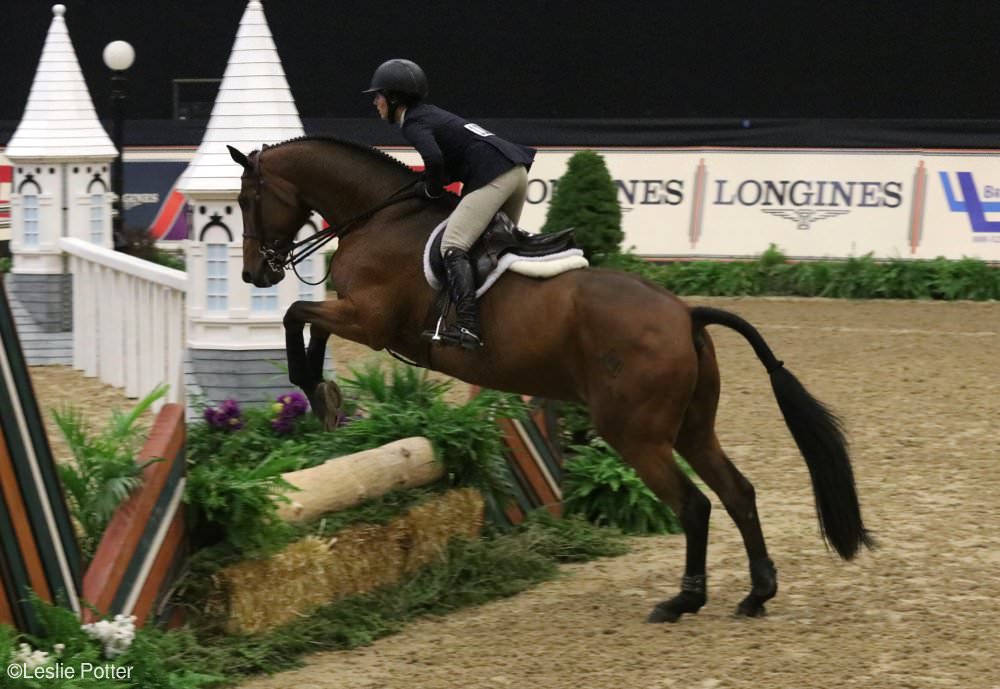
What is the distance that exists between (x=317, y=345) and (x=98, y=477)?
5.24 feet

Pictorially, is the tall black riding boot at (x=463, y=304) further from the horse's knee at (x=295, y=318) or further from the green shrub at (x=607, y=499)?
the green shrub at (x=607, y=499)

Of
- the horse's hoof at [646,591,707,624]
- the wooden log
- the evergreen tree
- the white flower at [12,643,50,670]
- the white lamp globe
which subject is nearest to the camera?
the white flower at [12,643,50,670]

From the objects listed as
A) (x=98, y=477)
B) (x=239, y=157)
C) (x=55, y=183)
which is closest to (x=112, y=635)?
(x=98, y=477)

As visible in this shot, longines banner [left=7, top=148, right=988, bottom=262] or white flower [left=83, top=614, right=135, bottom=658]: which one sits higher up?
longines banner [left=7, top=148, right=988, bottom=262]

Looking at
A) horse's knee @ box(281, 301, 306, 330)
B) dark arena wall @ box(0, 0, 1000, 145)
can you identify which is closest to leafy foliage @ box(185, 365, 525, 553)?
horse's knee @ box(281, 301, 306, 330)

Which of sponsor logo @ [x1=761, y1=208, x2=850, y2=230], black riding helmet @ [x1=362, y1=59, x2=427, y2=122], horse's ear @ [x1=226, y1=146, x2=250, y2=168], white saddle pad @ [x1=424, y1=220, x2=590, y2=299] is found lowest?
white saddle pad @ [x1=424, y1=220, x2=590, y2=299]

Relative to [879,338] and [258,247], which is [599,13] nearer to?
[879,338]

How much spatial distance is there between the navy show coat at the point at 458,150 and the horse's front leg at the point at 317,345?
0.72 metres

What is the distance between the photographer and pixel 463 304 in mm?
6500

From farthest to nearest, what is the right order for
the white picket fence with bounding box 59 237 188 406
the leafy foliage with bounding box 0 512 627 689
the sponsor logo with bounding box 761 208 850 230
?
the sponsor logo with bounding box 761 208 850 230
the white picket fence with bounding box 59 237 188 406
the leafy foliage with bounding box 0 512 627 689

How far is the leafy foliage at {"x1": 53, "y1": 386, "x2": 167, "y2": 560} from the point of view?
5.48 metres

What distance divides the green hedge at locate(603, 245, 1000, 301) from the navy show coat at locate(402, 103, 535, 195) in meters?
8.58

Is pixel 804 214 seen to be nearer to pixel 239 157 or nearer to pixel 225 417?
pixel 239 157

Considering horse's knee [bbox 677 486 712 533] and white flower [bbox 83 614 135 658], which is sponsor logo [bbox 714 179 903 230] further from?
white flower [bbox 83 614 135 658]
